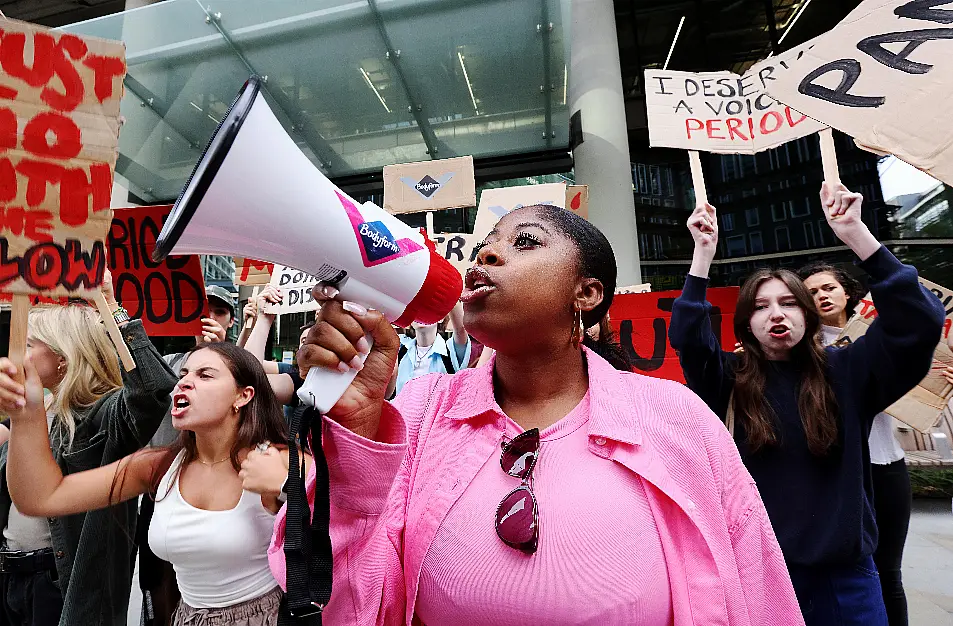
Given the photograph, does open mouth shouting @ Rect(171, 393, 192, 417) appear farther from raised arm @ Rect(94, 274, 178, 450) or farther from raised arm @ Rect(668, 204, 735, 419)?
raised arm @ Rect(668, 204, 735, 419)

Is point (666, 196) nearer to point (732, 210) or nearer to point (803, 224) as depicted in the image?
point (732, 210)

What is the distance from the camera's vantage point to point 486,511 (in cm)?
87

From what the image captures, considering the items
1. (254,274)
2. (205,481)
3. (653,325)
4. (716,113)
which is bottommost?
(205,481)

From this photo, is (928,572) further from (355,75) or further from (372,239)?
(355,75)

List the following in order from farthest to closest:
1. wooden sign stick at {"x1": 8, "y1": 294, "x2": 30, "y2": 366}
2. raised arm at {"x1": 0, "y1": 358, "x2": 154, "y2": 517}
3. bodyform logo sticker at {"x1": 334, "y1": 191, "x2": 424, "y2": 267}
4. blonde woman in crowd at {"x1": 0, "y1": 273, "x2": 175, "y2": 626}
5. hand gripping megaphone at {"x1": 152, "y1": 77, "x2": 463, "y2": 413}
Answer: blonde woman in crowd at {"x1": 0, "y1": 273, "x2": 175, "y2": 626} < raised arm at {"x1": 0, "y1": 358, "x2": 154, "y2": 517} < wooden sign stick at {"x1": 8, "y1": 294, "x2": 30, "y2": 366} < bodyform logo sticker at {"x1": 334, "y1": 191, "x2": 424, "y2": 267} < hand gripping megaphone at {"x1": 152, "y1": 77, "x2": 463, "y2": 413}

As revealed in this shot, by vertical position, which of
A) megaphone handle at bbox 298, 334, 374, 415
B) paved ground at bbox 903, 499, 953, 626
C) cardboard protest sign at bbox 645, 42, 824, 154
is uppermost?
cardboard protest sign at bbox 645, 42, 824, 154

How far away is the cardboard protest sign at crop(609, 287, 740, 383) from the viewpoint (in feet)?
10.3

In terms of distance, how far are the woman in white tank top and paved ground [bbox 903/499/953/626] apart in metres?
3.51

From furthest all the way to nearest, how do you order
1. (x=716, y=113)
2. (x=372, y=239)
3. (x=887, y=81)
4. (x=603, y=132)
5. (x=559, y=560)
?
1. (x=603, y=132)
2. (x=716, y=113)
3. (x=887, y=81)
4. (x=372, y=239)
5. (x=559, y=560)

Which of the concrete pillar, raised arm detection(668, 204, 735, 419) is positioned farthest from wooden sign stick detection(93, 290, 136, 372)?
the concrete pillar

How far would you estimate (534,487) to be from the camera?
0.88m

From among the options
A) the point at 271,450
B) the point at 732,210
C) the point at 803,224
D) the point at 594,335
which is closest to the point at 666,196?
the point at 732,210

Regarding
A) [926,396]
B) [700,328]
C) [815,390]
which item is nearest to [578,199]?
[926,396]

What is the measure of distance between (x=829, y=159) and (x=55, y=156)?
7.47 ft
